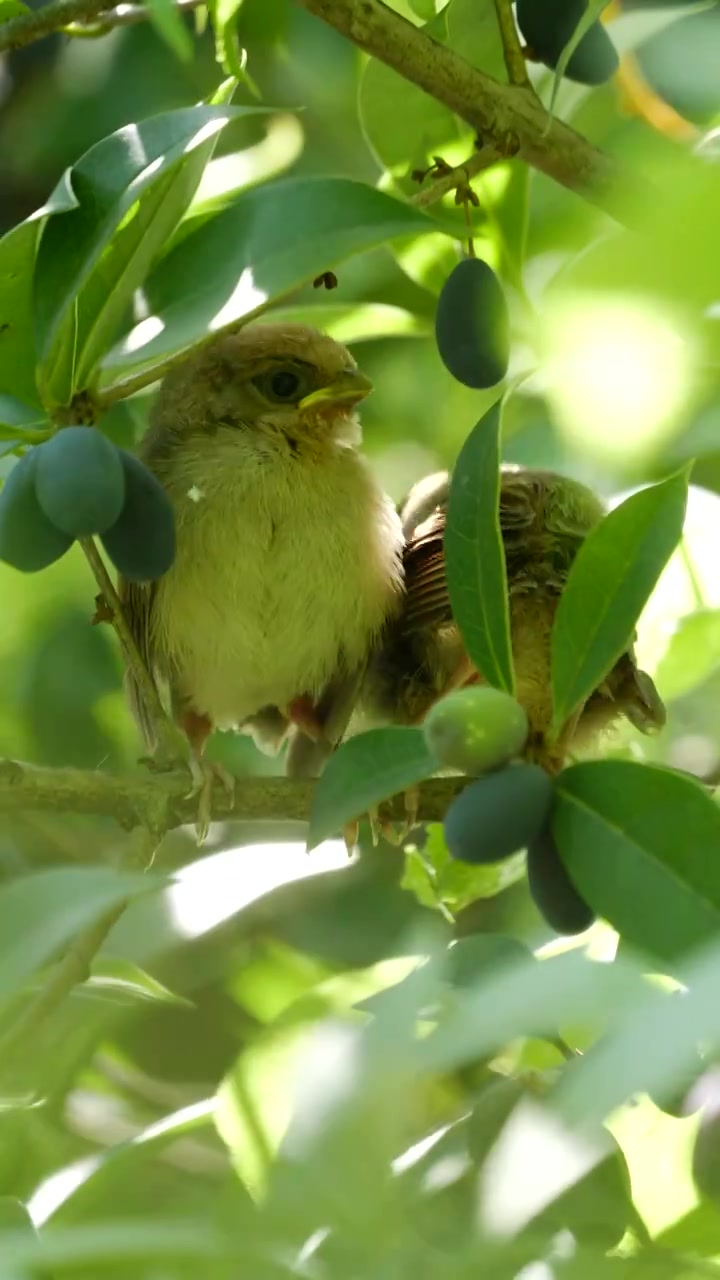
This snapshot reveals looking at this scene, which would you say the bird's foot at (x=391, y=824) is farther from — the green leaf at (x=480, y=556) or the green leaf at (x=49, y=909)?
the green leaf at (x=49, y=909)

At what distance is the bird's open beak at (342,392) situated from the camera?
2920mm

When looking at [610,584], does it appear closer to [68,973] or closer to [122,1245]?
[68,973]

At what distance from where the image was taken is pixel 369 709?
10.1 ft

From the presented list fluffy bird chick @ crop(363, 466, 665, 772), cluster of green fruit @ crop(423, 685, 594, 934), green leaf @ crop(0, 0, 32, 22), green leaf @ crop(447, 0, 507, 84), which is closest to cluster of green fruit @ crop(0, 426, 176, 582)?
cluster of green fruit @ crop(423, 685, 594, 934)

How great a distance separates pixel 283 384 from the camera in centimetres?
297

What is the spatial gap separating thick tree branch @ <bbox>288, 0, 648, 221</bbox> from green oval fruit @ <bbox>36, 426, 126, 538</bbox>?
2.03 feet

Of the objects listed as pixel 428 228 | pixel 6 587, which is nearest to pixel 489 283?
pixel 428 228

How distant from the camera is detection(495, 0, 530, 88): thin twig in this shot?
2.07m

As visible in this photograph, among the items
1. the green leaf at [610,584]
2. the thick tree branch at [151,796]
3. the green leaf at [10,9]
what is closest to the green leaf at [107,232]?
the green leaf at [10,9]

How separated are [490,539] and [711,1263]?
82 cm

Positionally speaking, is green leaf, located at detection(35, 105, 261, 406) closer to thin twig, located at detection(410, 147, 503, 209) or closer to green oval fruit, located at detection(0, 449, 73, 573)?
green oval fruit, located at detection(0, 449, 73, 573)

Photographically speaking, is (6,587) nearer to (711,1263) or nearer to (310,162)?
(310,162)

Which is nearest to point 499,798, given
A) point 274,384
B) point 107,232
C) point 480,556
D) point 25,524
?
point 480,556

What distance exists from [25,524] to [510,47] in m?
0.87
